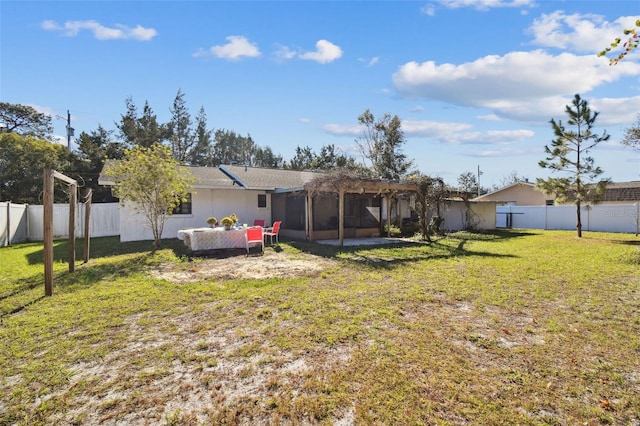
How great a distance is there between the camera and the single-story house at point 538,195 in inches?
891

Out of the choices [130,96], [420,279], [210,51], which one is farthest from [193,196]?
[130,96]

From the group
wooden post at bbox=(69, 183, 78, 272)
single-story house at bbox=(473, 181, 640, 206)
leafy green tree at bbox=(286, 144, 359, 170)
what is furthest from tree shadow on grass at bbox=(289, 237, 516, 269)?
leafy green tree at bbox=(286, 144, 359, 170)

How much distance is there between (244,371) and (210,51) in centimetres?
1134

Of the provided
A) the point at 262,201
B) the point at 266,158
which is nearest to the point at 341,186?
the point at 262,201

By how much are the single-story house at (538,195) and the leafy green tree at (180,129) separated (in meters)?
28.3

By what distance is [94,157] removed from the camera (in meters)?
Result: 24.7

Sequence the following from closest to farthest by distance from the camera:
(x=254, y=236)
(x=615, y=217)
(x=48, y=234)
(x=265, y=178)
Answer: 1. (x=48, y=234)
2. (x=254, y=236)
3. (x=265, y=178)
4. (x=615, y=217)

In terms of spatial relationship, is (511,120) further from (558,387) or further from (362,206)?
(558,387)

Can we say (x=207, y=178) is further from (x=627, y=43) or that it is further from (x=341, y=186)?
(x=627, y=43)

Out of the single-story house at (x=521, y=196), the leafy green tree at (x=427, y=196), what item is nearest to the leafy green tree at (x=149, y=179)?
the leafy green tree at (x=427, y=196)

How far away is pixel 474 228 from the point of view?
19.5 meters

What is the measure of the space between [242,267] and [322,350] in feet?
16.9

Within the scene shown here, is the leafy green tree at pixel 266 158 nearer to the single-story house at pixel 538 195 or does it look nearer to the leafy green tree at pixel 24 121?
the leafy green tree at pixel 24 121

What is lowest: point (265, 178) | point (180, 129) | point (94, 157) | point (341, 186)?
point (341, 186)
